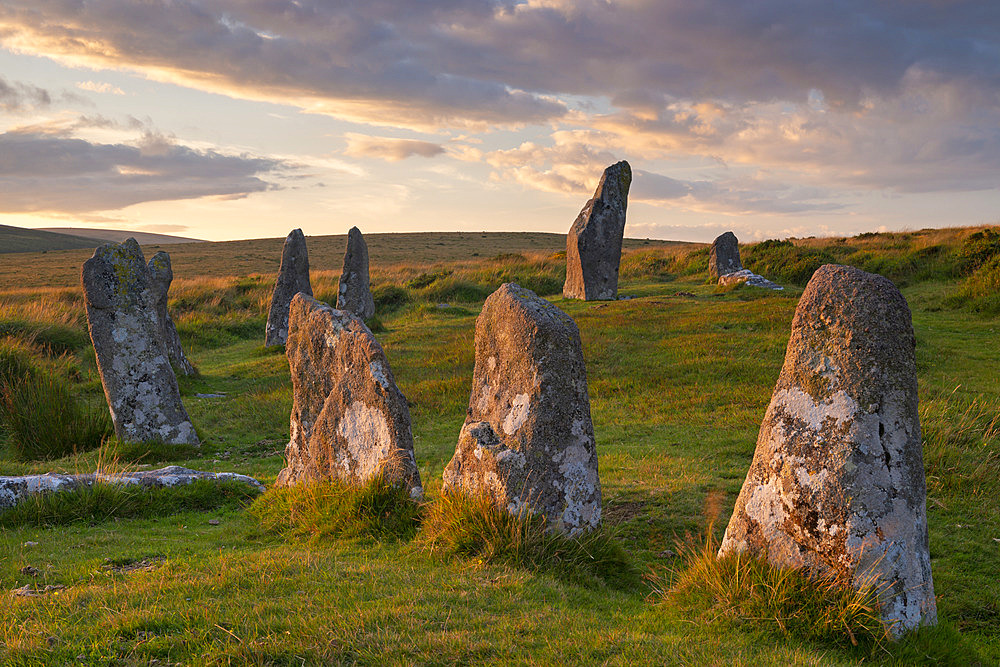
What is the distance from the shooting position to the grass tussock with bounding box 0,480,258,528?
8078 mm

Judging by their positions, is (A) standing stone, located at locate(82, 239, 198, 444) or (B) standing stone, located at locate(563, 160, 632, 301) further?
(B) standing stone, located at locate(563, 160, 632, 301)

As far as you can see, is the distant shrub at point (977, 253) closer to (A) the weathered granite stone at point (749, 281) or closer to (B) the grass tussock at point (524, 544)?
(A) the weathered granite stone at point (749, 281)

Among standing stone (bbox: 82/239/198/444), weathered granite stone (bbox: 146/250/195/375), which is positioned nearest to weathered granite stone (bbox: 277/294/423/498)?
standing stone (bbox: 82/239/198/444)

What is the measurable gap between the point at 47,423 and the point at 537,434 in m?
9.97

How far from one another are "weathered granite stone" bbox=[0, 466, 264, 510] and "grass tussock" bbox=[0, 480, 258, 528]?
75 millimetres

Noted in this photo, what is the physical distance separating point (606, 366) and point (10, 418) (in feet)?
38.7

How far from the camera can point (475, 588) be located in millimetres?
5488

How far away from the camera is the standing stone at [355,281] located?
1008 inches

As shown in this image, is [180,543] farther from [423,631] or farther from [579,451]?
[579,451]

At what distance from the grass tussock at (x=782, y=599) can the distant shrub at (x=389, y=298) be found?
26.0 meters

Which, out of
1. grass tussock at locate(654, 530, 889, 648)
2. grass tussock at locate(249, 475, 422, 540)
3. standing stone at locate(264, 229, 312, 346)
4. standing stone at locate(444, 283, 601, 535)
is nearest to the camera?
grass tussock at locate(654, 530, 889, 648)

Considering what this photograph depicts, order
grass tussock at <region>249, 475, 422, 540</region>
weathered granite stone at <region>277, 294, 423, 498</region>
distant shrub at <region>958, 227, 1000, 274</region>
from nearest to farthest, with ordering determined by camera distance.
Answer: grass tussock at <region>249, 475, 422, 540</region> < weathered granite stone at <region>277, 294, 423, 498</region> < distant shrub at <region>958, 227, 1000, 274</region>

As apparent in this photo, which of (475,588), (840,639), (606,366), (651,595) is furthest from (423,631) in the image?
(606,366)

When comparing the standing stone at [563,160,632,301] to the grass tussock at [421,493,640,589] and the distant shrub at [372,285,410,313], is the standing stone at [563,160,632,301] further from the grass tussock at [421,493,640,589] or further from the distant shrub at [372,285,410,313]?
the grass tussock at [421,493,640,589]
